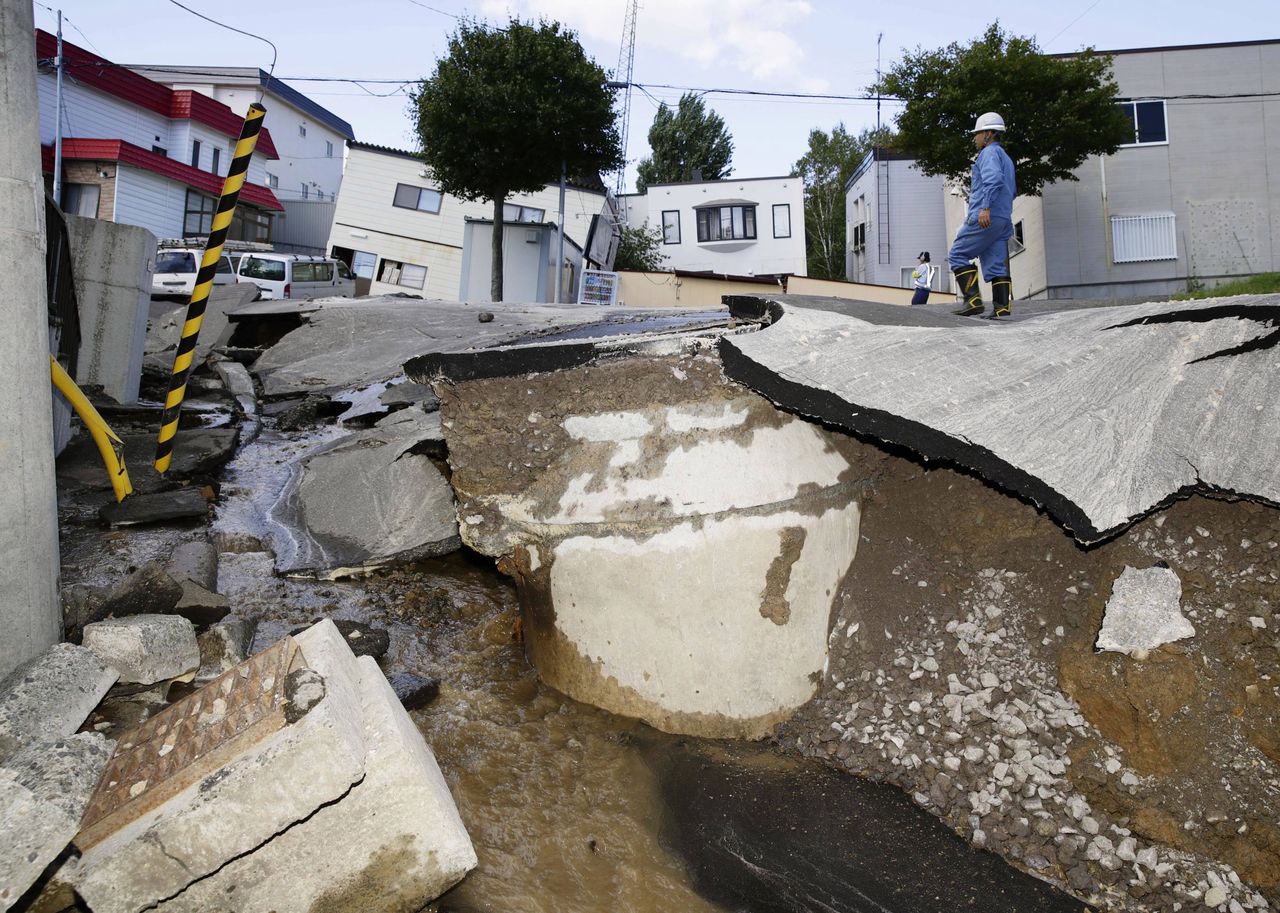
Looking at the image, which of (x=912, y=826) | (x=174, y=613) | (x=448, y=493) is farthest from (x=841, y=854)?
(x=448, y=493)

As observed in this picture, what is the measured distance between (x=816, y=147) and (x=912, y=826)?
144 feet

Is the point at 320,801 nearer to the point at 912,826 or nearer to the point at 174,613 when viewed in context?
the point at 174,613

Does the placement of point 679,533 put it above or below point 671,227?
below

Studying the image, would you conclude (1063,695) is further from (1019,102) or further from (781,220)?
(781,220)

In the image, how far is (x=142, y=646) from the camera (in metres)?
2.80

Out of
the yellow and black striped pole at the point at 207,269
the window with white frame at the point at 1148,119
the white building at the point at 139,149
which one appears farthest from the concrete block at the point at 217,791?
the white building at the point at 139,149

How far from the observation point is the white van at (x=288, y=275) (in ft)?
59.1

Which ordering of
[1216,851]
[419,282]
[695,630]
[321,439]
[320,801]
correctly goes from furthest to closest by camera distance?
[419,282] < [321,439] < [695,630] < [1216,851] < [320,801]

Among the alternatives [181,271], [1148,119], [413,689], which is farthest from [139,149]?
[413,689]

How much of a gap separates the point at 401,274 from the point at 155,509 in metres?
24.3

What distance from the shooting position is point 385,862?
2.17 m

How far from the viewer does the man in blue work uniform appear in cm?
638

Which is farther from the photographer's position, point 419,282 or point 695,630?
point 419,282

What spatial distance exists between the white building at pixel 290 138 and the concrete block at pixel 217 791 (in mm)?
31599
